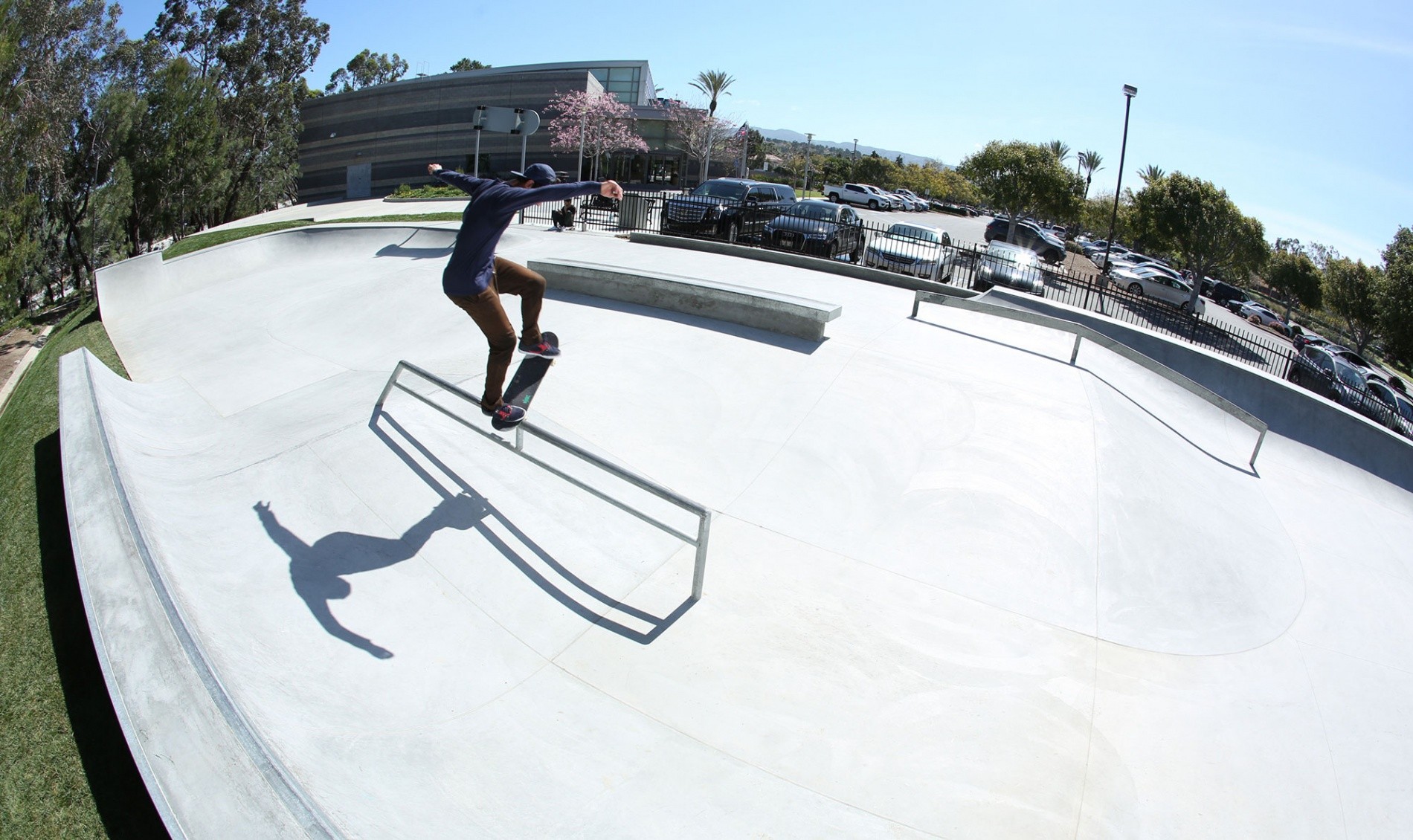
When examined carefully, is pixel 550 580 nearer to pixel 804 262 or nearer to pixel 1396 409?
pixel 804 262

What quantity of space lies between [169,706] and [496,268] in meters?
3.32

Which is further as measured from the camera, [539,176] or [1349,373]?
[1349,373]

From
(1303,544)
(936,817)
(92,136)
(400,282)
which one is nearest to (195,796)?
(936,817)

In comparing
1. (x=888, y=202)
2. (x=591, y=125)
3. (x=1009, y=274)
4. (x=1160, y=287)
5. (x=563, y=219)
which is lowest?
(x=563, y=219)

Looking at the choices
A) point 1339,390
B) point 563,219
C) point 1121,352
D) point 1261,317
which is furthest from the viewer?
point 1261,317

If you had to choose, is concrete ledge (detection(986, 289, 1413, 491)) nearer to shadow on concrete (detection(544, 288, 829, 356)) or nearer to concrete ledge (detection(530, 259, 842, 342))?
concrete ledge (detection(530, 259, 842, 342))

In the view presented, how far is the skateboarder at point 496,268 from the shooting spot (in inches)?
183

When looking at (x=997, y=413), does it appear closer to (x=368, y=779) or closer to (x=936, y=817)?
(x=936, y=817)

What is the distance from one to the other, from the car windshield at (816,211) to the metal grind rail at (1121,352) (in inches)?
319

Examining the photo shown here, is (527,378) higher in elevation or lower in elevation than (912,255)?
lower

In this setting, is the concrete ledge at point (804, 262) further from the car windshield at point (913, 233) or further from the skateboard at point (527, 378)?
the skateboard at point (527, 378)

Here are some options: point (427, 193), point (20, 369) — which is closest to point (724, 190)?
point (20, 369)

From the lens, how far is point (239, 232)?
20047 millimetres

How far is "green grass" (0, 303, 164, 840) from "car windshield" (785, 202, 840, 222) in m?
15.3
